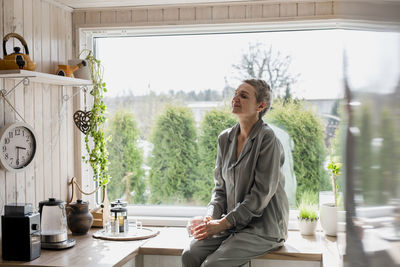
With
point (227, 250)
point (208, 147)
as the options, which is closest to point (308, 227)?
point (227, 250)

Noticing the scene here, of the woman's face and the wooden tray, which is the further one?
the wooden tray

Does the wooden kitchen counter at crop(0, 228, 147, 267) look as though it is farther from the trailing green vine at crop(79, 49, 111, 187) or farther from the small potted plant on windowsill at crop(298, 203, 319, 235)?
the small potted plant on windowsill at crop(298, 203, 319, 235)

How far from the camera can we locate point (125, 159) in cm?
342

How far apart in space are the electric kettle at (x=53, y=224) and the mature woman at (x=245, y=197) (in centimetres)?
75

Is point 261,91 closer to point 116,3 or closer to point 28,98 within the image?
point 116,3

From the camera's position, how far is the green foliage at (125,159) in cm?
340

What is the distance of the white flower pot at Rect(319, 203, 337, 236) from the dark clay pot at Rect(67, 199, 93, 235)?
5.26ft

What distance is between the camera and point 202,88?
332 centimetres

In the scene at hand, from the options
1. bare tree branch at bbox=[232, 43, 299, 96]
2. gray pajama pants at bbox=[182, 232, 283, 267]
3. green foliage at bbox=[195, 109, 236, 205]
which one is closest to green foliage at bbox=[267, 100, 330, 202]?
bare tree branch at bbox=[232, 43, 299, 96]

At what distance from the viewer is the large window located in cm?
313

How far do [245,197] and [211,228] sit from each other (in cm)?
27

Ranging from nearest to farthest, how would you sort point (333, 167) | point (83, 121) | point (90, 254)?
point (90, 254), point (333, 167), point (83, 121)

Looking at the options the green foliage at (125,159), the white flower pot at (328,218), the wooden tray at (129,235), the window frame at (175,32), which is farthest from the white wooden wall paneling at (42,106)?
the white flower pot at (328,218)

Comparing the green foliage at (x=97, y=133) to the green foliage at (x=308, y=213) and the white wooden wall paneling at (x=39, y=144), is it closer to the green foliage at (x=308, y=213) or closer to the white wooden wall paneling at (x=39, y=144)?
the white wooden wall paneling at (x=39, y=144)
